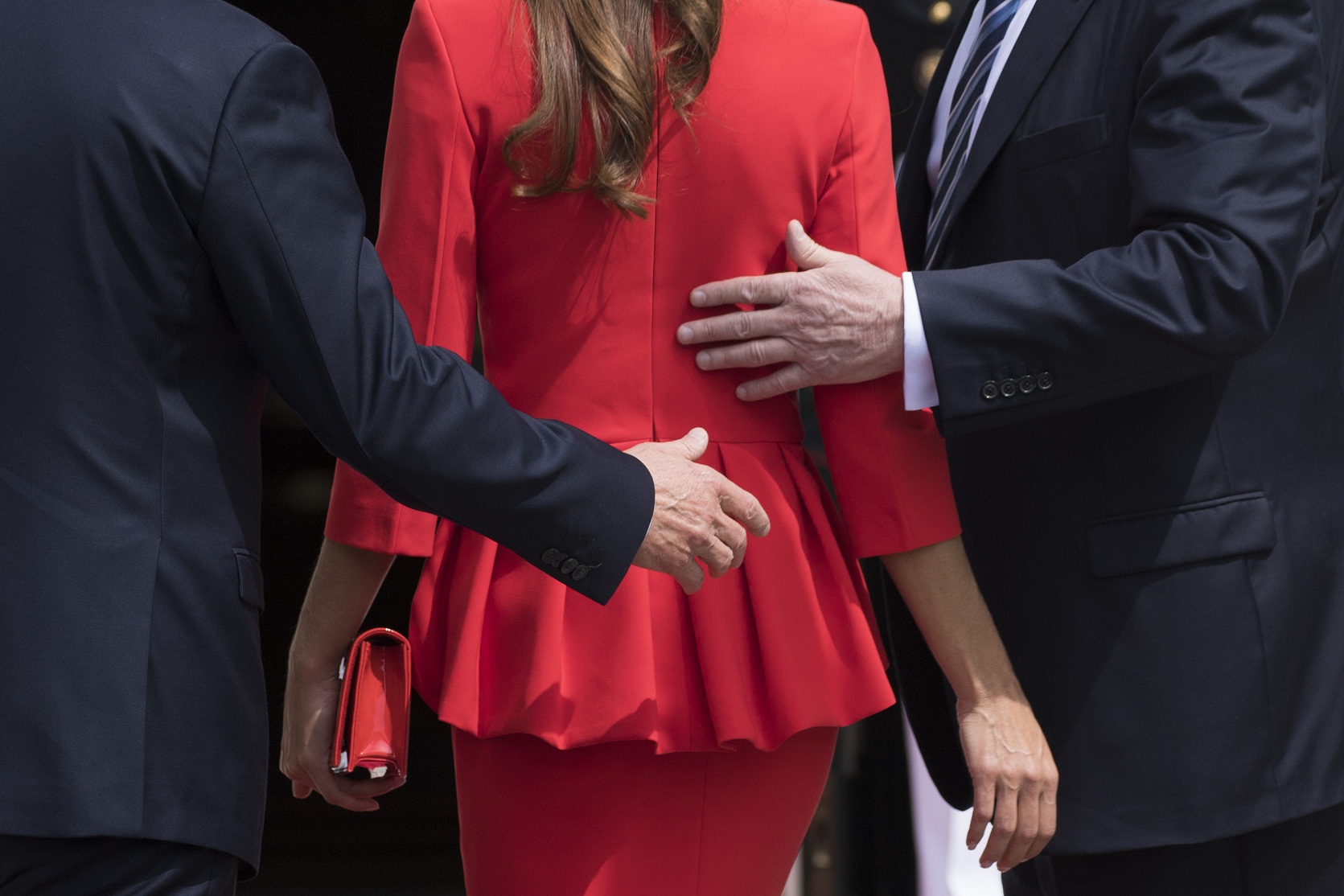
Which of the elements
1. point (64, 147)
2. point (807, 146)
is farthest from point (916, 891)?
point (64, 147)

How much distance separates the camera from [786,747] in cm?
148

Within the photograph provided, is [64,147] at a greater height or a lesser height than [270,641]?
greater

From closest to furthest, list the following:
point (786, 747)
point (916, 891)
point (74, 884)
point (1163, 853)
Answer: point (74, 884)
point (786, 747)
point (1163, 853)
point (916, 891)

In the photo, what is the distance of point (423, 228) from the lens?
1445 millimetres

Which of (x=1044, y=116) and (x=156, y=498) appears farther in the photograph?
(x=1044, y=116)

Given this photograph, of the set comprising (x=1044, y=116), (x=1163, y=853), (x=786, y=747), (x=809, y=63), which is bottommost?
(x=1163, y=853)

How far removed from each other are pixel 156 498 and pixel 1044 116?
3.72 ft

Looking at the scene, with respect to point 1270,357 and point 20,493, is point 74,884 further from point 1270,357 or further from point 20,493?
point 1270,357

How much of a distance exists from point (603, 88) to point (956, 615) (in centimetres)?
70

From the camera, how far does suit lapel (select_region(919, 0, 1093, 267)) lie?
66.6 inches

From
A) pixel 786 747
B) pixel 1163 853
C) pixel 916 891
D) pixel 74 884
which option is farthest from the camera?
pixel 916 891

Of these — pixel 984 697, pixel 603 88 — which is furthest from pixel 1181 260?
pixel 603 88

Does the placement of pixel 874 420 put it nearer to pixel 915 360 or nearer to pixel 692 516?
pixel 915 360

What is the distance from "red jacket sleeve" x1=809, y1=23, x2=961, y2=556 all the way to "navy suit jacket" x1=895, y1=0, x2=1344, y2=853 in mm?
54
